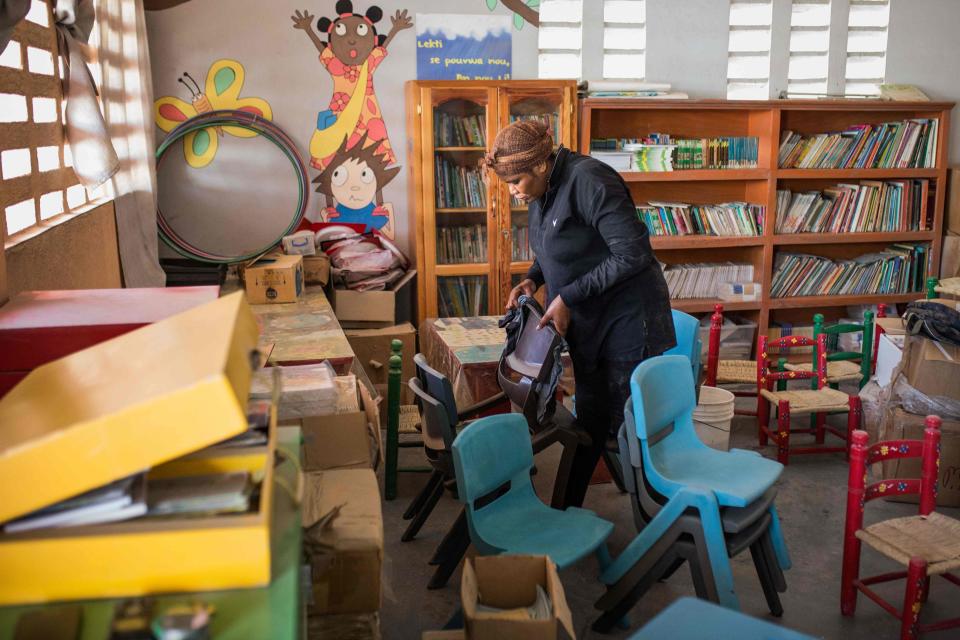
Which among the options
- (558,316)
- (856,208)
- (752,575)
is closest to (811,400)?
(752,575)

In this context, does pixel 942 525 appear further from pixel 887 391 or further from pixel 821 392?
pixel 821 392

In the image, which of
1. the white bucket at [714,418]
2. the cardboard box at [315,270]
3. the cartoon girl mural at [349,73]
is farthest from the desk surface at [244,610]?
the cartoon girl mural at [349,73]

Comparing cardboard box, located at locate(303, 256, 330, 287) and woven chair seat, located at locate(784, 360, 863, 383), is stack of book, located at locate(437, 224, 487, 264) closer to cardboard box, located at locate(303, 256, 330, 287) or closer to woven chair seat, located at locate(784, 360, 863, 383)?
cardboard box, located at locate(303, 256, 330, 287)

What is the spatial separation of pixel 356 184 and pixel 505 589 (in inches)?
144

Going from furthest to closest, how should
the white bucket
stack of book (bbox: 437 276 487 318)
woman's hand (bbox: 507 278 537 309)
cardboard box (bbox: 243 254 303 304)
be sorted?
stack of book (bbox: 437 276 487 318) < cardboard box (bbox: 243 254 303 304) < the white bucket < woman's hand (bbox: 507 278 537 309)

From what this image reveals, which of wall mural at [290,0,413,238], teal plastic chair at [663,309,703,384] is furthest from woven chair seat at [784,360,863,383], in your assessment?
wall mural at [290,0,413,238]

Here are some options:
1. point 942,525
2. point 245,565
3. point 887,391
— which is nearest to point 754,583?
point 942,525

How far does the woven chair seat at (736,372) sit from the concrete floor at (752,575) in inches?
23.8

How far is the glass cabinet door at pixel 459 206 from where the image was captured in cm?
520

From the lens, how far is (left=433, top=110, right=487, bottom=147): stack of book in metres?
5.23

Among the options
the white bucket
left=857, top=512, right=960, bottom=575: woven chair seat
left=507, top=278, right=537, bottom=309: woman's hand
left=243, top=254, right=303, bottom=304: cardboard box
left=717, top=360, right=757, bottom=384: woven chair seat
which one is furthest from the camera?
left=717, top=360, right=757, bottom=384: woven chair seat

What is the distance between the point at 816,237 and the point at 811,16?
145cm

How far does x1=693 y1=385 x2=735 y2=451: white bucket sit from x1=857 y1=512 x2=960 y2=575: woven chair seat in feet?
3.76

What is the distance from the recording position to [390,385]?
3.84 meters
